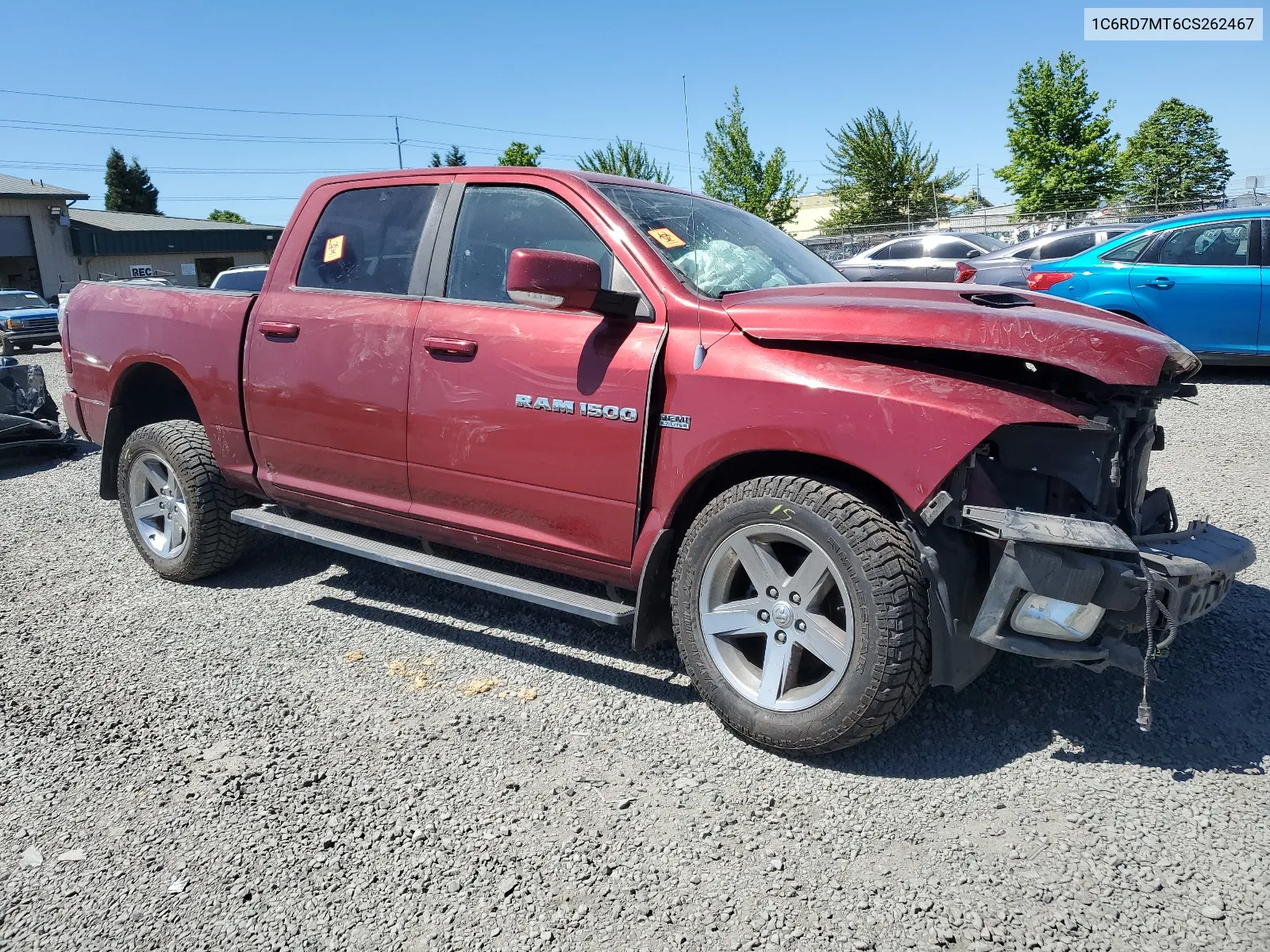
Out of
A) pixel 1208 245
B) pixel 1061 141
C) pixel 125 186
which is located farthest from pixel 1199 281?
pixel 125 186

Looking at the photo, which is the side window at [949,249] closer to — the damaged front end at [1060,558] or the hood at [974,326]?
the hood at [974,326]

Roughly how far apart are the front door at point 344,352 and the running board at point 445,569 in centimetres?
18

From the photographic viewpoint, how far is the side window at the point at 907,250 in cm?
1772

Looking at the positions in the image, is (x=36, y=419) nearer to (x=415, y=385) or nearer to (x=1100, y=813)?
(x=415, y=385)

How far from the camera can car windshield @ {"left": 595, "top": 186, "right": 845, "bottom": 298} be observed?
3561mm

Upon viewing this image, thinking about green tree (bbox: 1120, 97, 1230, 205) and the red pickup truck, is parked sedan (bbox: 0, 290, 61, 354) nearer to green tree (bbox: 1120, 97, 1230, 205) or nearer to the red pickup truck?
the red pickup truck

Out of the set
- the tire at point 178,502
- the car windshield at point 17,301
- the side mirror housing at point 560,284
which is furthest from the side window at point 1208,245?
the car windshield at point 17,301

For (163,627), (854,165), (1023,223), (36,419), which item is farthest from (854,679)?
(854,165)

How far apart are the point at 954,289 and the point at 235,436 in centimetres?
331

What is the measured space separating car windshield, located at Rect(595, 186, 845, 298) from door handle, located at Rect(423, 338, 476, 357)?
2.54 ft

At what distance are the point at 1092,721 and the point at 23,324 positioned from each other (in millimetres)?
26641

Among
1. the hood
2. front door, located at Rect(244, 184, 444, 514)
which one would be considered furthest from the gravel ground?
the hood

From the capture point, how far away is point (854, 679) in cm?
289

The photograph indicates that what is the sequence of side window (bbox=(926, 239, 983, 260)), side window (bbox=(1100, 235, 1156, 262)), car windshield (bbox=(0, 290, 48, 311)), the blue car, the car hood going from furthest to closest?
car windshield (bbox=(0, 290, 48, 311)) < the car hood < side window (bbox=(926, 239, 983, 260)) < side window (bbox=(1100, 235, 1156, 262)) < the blue car
